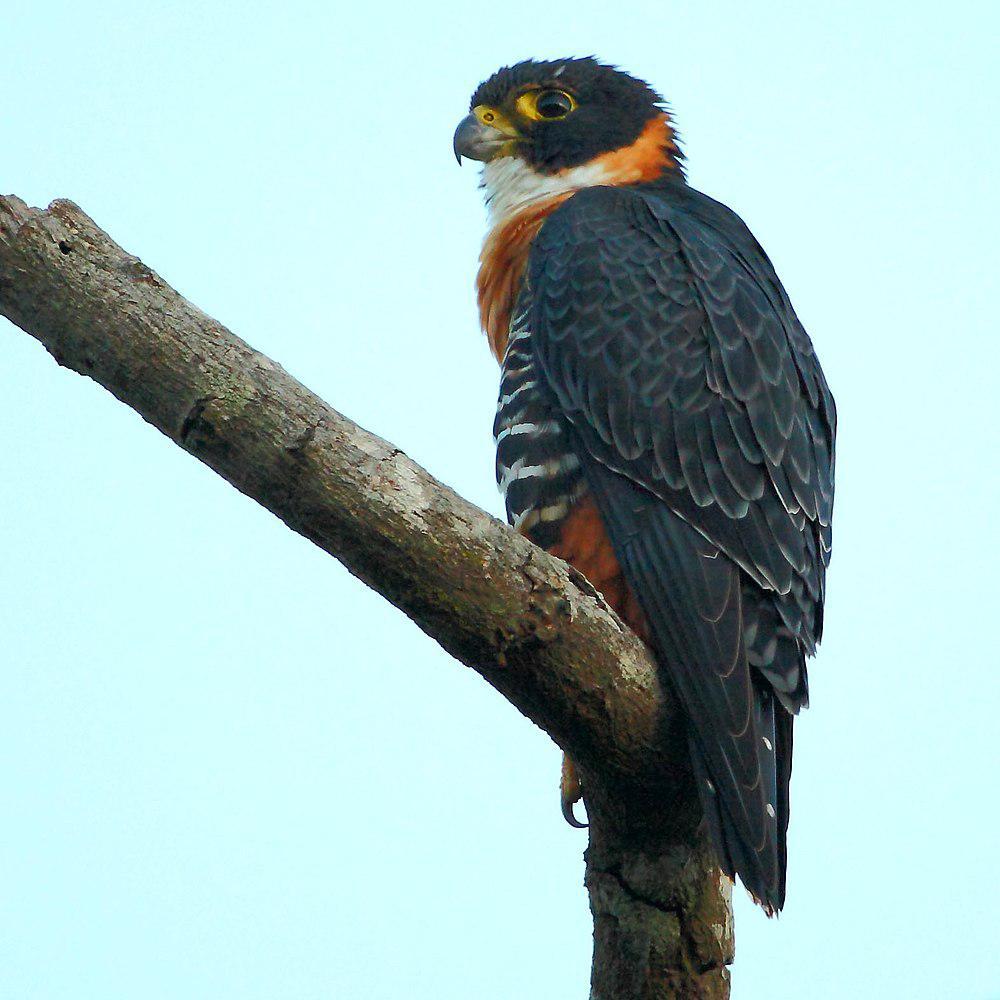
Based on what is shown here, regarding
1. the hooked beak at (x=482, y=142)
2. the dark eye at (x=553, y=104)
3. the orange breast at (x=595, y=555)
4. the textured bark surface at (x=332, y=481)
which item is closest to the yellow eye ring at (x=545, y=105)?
the dark eye at (x=553, y=104)

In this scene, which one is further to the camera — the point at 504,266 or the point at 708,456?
the point at 504,266

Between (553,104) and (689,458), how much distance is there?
5.82ft

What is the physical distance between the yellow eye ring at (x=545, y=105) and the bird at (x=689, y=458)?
60cm

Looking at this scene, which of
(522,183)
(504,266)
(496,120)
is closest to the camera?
(504,266)

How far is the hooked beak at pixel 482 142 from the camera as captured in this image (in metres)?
4.41

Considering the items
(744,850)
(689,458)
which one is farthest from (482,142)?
(744,850)

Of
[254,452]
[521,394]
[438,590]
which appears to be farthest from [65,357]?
[521,394]

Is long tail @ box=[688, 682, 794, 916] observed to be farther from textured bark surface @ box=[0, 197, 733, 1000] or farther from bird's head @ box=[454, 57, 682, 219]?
bird's head @ box=[454, 57, 682, 219]

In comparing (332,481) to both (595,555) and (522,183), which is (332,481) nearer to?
(595,555)

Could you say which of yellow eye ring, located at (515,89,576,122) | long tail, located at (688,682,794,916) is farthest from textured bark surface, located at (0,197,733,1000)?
yellow eye ring, located at (515,89,576,122)

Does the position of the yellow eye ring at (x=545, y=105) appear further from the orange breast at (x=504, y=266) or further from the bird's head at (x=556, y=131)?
the orange breast at (x=504, y=266)

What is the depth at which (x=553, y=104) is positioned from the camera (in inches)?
173

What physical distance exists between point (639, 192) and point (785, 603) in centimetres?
152

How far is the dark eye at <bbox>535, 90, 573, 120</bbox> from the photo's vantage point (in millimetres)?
4406
